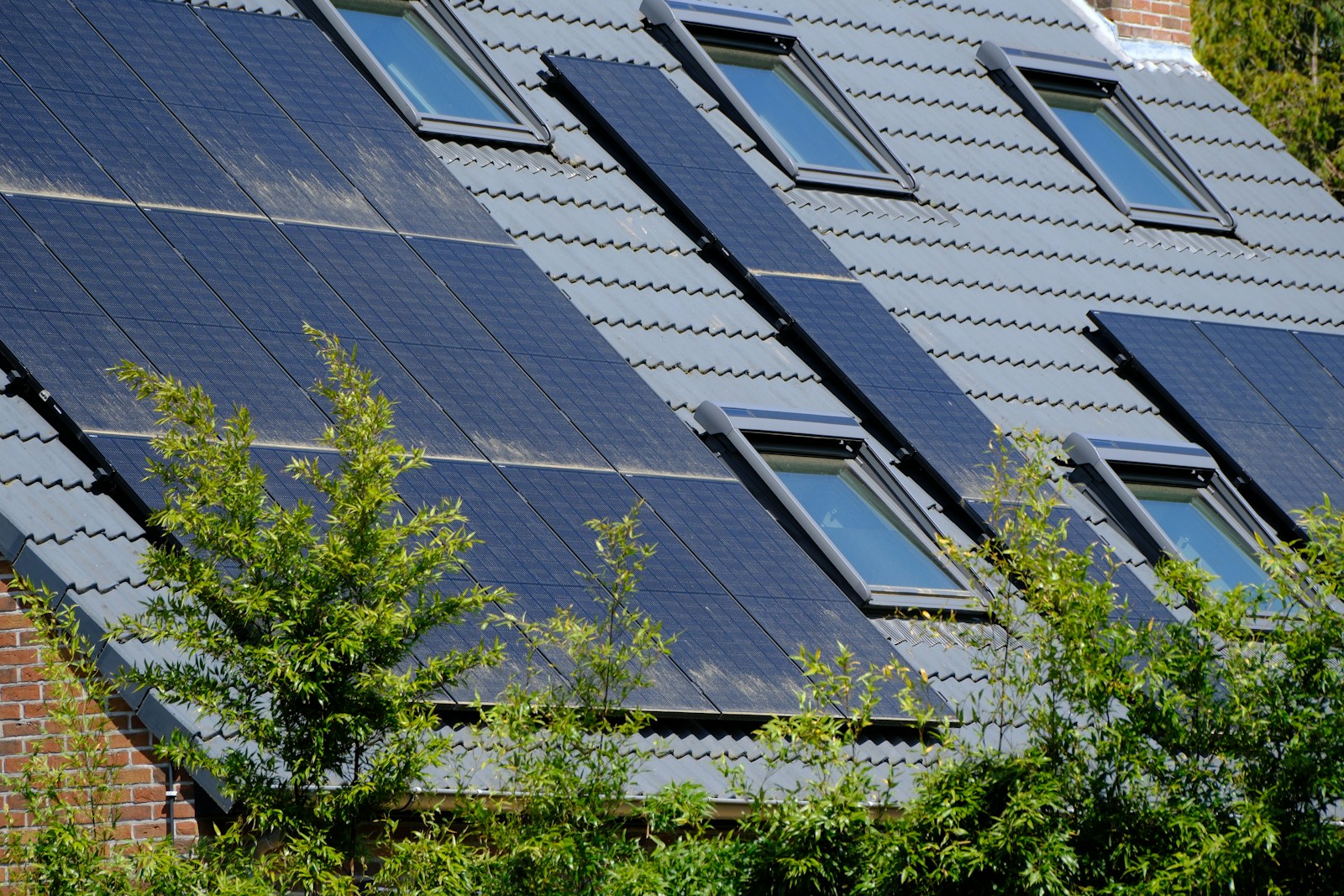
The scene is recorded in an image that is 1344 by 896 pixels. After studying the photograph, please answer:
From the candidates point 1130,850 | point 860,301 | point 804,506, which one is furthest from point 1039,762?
point 860,301

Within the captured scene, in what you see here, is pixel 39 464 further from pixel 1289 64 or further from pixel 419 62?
pixel 1289 64

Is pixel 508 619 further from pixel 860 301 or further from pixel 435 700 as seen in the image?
pixel 860 301

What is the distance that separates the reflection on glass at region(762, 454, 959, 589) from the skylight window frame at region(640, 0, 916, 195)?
306 centimetres

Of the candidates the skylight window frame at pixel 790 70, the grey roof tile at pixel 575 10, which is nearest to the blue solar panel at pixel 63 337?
the grey roof tile at pixel 575 10

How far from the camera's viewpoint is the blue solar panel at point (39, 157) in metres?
11.1

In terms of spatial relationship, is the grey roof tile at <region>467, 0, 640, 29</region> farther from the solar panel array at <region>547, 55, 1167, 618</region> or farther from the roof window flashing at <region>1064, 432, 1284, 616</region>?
the roof window flashing at <region>1064, 432, 1284, 616</region>

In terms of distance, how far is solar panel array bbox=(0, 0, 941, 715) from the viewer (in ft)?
33.8

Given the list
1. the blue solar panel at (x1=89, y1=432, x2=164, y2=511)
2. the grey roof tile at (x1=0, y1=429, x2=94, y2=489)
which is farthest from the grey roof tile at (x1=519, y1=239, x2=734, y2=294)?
the grey roof tile at (x1=0, y1=429, x2=94, y2=489)

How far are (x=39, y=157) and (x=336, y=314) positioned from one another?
1.86 meters

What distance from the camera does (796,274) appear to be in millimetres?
13664

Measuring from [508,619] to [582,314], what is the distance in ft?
13.8

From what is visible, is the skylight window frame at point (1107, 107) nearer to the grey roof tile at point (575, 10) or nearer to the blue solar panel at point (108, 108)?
the grey roof tile at point (575, 10)

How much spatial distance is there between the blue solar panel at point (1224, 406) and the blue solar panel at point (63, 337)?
745 centimetres

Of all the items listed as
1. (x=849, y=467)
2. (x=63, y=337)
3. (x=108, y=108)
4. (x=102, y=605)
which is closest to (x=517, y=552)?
(x=102, y=605)
